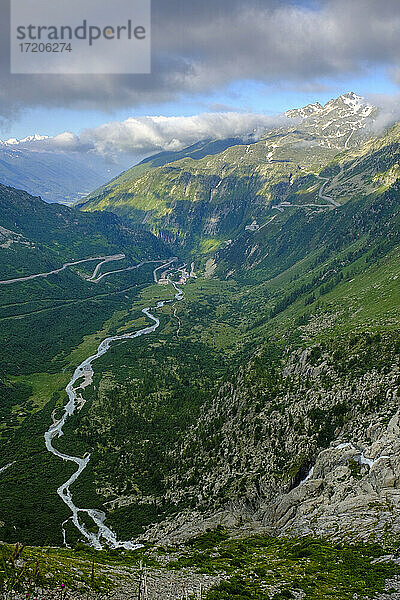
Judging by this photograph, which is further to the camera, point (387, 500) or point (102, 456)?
point (102, 456)

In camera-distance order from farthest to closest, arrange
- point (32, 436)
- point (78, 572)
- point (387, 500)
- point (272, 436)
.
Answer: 1. point (32, 436)
2. point (272, 436)
3. point (387, 500)
4. point (78, 572)

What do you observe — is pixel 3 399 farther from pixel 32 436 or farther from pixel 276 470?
pixel 276 470

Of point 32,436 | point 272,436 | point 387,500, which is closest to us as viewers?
point 387,500

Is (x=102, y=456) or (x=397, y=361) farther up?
(x=397, y=361)

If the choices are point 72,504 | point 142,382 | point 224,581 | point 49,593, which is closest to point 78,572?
point 49,593

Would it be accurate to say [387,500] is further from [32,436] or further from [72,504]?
[32,436]

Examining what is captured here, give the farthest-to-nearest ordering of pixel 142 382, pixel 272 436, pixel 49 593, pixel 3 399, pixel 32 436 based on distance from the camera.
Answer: pixel 142 382 < pixel 3 399 < pixel 32 436 < pixel 272 436 < pixel 49 593

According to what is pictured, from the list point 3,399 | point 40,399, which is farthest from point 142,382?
point 3,399

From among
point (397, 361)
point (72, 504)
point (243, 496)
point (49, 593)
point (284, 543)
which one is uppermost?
point (397, 361)

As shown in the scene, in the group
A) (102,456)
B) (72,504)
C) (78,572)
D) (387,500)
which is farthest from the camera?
(102,456)
